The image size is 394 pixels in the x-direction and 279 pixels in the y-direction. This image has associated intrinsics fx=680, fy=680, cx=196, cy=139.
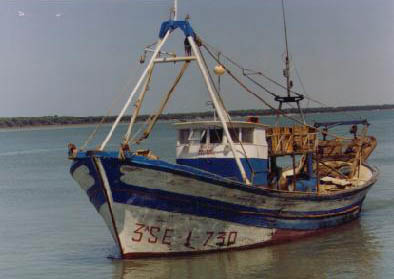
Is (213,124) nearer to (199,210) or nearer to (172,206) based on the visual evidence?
(199,210)

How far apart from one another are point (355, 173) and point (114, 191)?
1309 centimetres

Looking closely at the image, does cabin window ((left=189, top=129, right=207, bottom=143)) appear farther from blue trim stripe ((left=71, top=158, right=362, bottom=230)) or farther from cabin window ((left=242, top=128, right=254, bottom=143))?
blue trim stripe ((left=71, top=158, right=362, bottom=230))

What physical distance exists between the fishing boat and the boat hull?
0.02m

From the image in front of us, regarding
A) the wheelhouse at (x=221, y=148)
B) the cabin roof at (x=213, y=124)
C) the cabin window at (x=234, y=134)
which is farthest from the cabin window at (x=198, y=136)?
the cabin window at (x=234, y=134)

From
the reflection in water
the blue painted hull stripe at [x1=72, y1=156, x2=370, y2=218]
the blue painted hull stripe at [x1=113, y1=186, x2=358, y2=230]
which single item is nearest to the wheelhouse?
the blue painted hull stripe at [x1=72, y1=156, x2=370, y2=218]

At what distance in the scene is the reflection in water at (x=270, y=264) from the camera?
1645cm

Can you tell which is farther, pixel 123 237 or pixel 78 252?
pixel 78 252

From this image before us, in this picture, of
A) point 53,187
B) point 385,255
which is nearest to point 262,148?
point 385,255

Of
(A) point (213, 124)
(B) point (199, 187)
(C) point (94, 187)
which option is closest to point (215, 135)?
(A) point (213, 124)

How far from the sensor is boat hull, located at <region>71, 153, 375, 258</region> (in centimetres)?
1636

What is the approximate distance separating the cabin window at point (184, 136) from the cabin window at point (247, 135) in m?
1.59

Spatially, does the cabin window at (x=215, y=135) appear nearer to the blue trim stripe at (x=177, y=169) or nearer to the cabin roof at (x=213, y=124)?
the cabin roof at (x=213, y=124)

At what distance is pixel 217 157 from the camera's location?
1852 centimetres

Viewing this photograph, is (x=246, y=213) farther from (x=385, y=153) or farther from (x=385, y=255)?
(x=385, y=153)
